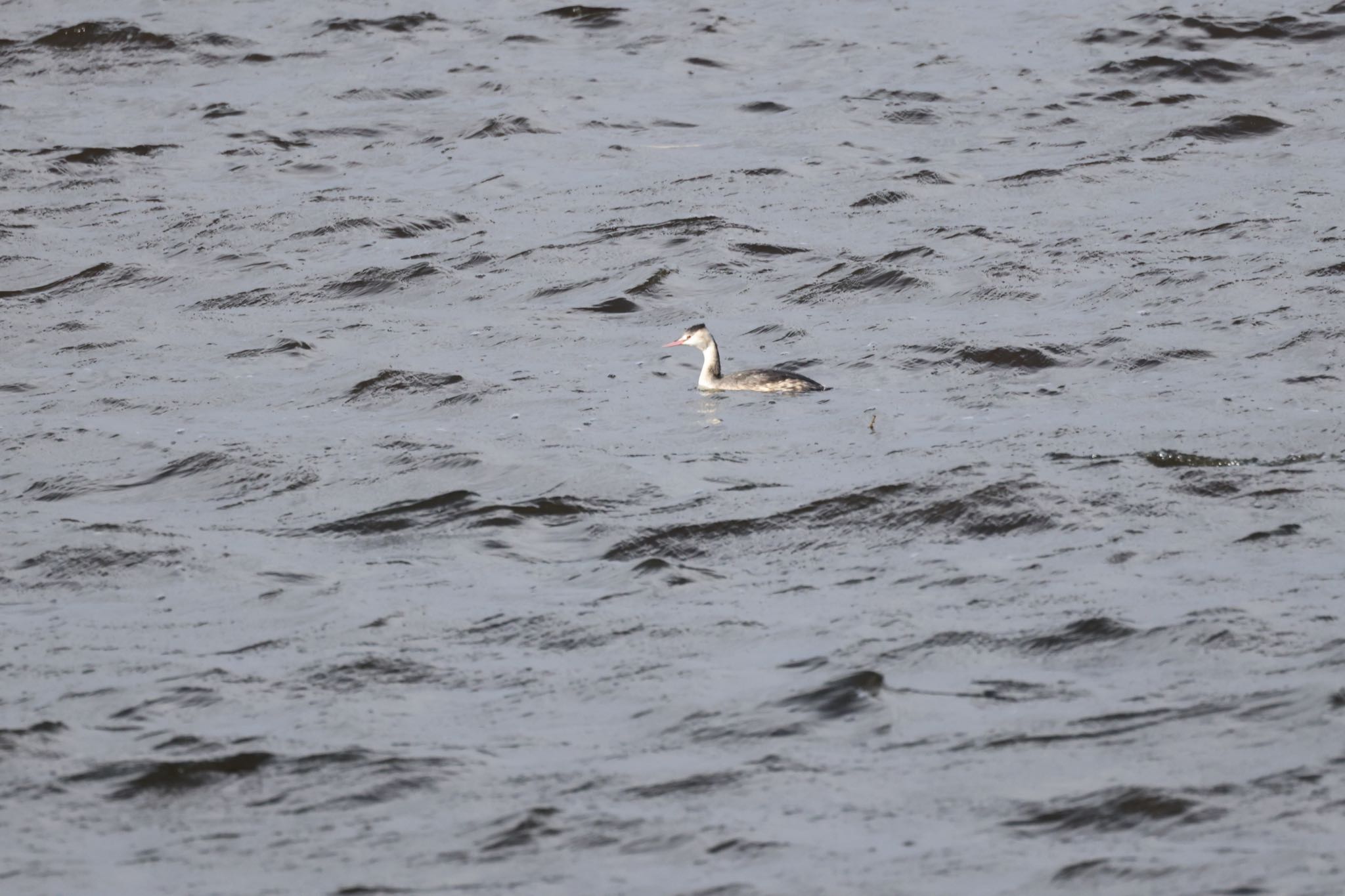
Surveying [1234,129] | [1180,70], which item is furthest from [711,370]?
[1180,70]

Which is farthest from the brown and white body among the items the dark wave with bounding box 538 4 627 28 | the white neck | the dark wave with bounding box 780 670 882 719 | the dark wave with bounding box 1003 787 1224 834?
the dark wave with bounding box 538 4 627 28

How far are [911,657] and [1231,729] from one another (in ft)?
5.24

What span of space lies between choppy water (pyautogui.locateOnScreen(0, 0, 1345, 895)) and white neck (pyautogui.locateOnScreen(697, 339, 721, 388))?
0.43 ft

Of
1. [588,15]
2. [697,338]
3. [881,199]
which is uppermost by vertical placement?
[588,15]

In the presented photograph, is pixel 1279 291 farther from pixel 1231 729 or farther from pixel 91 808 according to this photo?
pixel 91 808

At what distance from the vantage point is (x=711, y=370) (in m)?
14.9

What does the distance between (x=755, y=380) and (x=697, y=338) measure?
3.62 ft

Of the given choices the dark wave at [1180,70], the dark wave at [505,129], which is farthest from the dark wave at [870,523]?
the dark wave at [1180,70]

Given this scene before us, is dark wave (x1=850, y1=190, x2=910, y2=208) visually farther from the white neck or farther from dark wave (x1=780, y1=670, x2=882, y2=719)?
dark wave (x1=780, y1=670, x2=882, y2=719)

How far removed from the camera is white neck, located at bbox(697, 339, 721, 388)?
48.6 ft

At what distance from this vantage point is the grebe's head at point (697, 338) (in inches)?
605

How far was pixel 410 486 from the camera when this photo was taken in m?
12.4

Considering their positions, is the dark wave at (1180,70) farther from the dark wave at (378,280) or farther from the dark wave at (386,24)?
the dark wave at (378,280)

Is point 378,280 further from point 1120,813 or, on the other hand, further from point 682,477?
point 1120,813
